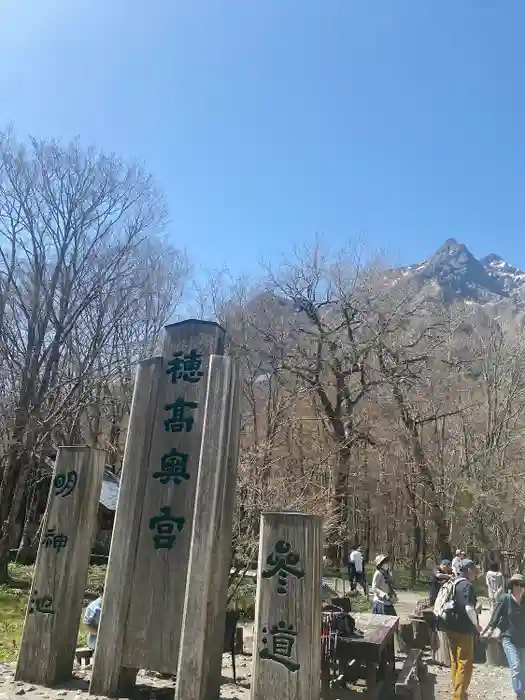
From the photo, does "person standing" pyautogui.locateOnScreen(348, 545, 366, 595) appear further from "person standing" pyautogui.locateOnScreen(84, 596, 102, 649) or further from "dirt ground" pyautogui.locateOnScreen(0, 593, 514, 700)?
"person standing" pyautogui.locateOnScreen(84, 596, 102, 649)

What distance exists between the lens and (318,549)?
4801 mm

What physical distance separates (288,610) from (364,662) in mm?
2892

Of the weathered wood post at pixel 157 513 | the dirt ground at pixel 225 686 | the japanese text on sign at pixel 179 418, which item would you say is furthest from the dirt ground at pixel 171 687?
the japanese text on sign at pixel 179 418

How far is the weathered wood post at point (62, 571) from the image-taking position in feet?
17.9

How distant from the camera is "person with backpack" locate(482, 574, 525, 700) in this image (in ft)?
19.9

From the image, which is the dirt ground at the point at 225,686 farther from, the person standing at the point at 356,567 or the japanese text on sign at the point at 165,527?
the person standing at the point at 356,567

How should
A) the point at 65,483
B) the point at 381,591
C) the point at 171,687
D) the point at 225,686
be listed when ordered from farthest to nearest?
the point at 381,591, the point at 225,686, the point at 65,483, the point at 171,687

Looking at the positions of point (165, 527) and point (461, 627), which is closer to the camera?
point (165, 527)

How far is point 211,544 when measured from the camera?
504 cm

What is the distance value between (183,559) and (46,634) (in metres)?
1.63

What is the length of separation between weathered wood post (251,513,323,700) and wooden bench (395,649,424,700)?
2054mm

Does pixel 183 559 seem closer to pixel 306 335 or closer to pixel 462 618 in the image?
pixel 462 618

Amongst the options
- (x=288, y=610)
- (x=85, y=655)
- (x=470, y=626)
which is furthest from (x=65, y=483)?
(x=470, y=626)

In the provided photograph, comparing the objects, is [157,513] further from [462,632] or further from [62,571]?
[462,632]
